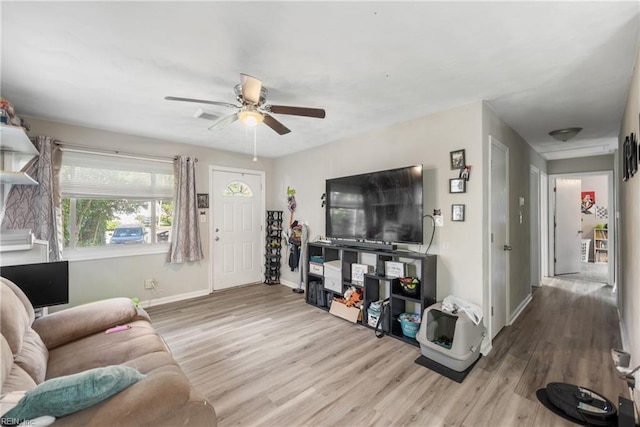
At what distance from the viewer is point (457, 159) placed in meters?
2.69

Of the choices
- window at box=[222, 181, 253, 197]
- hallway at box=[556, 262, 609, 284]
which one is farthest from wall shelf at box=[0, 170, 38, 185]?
hallway at box=[556, 262, 609, 284]

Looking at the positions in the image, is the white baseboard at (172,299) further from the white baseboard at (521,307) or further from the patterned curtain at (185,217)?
the white baseboard at (521,307)

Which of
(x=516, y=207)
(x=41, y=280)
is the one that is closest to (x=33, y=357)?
(x=41, y=280)

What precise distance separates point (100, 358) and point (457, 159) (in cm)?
321

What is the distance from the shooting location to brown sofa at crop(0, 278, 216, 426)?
1021mm

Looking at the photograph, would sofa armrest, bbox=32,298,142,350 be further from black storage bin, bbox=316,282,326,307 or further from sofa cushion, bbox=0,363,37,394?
black storage bin, bbox=316,282,326,307

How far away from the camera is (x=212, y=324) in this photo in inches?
126

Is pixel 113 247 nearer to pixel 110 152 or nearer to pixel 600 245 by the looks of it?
pixel 110 152

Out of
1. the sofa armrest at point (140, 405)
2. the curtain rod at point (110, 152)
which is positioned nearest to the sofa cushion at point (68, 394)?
the sofa armrest at point (140, 405)

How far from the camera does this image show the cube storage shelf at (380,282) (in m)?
2.76

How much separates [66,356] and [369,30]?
271 cm

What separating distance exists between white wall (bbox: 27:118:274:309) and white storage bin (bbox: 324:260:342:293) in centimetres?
202

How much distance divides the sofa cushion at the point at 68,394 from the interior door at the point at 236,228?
11.6 feet

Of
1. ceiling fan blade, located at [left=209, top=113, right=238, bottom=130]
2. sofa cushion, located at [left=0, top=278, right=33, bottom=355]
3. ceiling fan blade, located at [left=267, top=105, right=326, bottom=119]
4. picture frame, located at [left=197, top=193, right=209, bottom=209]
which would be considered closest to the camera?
sofa cushion, located at [left=0, top=278, right=33, bottom=355]
